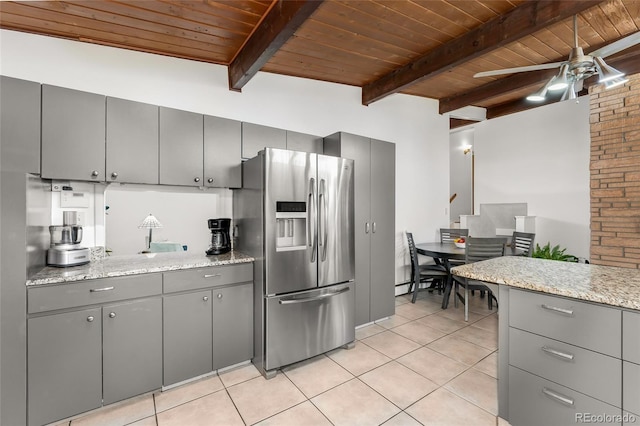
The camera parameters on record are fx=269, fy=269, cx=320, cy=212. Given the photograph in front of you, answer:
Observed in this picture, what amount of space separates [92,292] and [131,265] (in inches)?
12.3

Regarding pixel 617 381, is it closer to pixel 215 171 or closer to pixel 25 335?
pixel 215 171

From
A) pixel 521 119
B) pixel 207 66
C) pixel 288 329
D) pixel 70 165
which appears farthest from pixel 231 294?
pixel 521 119

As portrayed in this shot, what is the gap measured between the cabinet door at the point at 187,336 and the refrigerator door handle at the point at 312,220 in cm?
94

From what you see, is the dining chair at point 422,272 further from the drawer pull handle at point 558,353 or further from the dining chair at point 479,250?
the drawer pull handle at point 558,353

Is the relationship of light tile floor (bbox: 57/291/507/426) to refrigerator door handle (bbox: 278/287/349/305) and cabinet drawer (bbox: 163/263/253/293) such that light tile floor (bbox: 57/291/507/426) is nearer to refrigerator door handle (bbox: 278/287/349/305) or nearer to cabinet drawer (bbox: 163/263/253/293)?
refrigerator door handle (bbox: 278/287/349/305)

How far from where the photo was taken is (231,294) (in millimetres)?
2287

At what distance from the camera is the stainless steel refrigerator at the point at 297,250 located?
2.26 meters

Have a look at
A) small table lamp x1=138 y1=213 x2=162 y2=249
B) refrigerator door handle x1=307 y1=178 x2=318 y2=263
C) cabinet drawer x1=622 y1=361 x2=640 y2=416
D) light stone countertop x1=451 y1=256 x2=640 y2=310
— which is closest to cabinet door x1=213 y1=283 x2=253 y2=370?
refrigerator door handle x1=307 y1=178 x2=318 y2=263

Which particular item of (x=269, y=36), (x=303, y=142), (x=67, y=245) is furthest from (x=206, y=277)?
(x=269, y=36)

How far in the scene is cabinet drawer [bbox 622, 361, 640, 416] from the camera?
114 cm

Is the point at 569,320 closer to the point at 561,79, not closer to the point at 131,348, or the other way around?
the point at 561,79

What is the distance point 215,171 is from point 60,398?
1895 mm

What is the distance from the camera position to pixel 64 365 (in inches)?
67.1

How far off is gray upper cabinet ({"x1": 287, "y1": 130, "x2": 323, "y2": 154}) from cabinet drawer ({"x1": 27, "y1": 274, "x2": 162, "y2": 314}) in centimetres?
183
